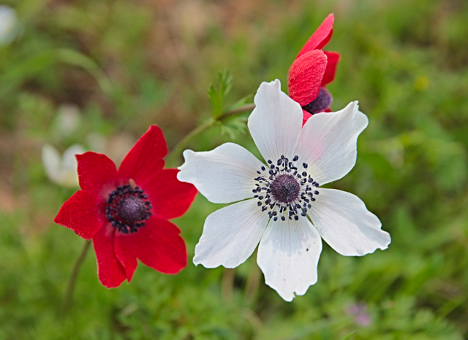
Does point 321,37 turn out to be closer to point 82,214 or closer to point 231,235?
point 231,235

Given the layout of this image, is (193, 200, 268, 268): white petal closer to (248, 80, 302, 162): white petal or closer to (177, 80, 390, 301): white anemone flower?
(177, 80, 390, 301): white anemone flower

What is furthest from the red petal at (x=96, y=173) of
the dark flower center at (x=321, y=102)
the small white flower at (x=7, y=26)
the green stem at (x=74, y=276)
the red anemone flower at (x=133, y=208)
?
the small white flower at (x=7, y=26)

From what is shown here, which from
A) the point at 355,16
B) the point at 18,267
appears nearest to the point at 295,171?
the point at 18,267

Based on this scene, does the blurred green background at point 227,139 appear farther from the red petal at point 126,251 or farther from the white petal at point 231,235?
the red petal at point 126,251

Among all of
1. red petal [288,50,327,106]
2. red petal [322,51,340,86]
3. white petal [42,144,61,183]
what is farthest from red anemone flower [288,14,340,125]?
white petal [42,144,61,183]

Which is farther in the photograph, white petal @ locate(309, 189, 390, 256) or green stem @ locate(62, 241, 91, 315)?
green stem @ locate(62, 241, 91, 315)

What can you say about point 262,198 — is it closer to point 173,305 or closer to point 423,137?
point 173,305
